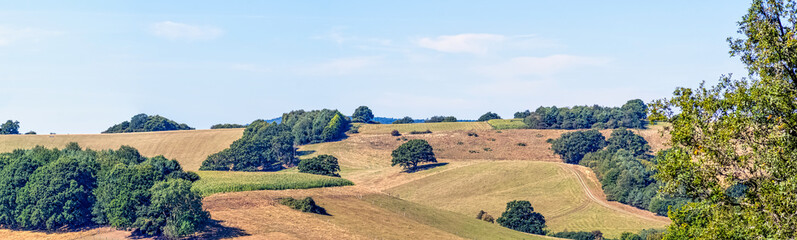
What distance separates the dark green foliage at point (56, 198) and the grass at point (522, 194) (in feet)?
213

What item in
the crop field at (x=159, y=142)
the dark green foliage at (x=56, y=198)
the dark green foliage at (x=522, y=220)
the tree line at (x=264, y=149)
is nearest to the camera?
the dark green foliage at (x=56, y=198)

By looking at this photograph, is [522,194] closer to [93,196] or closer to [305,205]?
[305,205]

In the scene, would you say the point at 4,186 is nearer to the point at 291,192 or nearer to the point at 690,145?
the point at 291,192

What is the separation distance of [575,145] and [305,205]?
359 feet

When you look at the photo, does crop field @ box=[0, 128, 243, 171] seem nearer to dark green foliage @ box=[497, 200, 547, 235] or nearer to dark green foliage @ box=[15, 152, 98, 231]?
dark green foliage @ box=[15, 152, 98, 231]

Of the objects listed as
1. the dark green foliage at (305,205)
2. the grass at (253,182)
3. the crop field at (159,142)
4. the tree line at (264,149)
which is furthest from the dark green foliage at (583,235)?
the crop field at (159,142)

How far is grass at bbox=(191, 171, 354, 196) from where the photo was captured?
8151 cm

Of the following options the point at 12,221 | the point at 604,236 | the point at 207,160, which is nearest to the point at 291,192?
the point at 12,221

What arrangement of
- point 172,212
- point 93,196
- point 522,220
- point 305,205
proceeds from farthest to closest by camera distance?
point 522,220, point 305,205, point 93,196, point 172,212

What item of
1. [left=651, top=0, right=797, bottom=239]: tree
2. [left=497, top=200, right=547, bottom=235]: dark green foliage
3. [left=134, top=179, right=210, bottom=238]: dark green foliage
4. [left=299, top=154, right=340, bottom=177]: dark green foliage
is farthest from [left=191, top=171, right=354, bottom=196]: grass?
[left=651, top=0, right=797, bottom=239]: tree

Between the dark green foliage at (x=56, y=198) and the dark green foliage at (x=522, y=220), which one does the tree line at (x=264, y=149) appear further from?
the dark green foliage at (x=56, y=198)

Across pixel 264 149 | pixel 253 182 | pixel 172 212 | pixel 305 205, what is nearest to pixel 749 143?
pixel 172 212

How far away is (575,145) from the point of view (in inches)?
6590

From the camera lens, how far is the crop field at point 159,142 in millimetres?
162750
